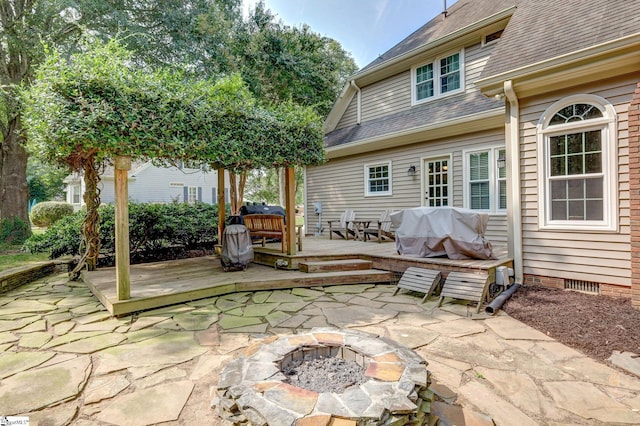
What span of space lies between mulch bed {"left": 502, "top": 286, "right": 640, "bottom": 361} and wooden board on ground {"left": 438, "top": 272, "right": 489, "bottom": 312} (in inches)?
13.4

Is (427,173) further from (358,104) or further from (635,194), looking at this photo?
(635,194)

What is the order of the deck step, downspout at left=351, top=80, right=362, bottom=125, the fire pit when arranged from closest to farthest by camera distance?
the fire pit < the deck step < downspout at left=351, top=80, right=362, bottom=125

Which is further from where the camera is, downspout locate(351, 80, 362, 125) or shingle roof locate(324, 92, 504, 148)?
downspout locate(351, 80, 362, 125)

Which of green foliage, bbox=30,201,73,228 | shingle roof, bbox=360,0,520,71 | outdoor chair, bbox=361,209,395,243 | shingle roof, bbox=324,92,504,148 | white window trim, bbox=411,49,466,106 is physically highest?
shingle roof, bbox=360,0,520,71

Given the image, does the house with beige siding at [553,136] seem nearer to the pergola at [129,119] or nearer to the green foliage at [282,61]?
the pergola at [129,119]

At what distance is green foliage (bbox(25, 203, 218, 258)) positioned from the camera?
599 cm

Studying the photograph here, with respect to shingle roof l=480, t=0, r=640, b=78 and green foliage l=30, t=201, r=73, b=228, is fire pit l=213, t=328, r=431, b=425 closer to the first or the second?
shingle roof l=480, t=0, r=640, b=78

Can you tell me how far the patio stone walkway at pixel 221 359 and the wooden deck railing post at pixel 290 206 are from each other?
57.0 inches

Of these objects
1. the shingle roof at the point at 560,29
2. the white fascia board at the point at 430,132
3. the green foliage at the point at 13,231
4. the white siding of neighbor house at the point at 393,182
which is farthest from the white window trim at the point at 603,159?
the green foliage at the point at 13,231

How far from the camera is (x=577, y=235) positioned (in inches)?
172

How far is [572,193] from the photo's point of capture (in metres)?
4.41

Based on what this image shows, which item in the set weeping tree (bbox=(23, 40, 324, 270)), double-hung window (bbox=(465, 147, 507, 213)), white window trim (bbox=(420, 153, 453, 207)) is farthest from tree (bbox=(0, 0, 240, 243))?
double-hung window (bbox=(465, 147, 507, 213))

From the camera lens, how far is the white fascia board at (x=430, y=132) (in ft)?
20.8

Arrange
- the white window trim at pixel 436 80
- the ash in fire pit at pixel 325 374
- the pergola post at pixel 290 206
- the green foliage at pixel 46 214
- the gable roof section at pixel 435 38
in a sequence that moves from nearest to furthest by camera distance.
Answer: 1. the ash in fire pit at pixel 325 374
2. the pergola post at pixel 290 206
3. the gable roof section at pixel 435 38
4. the white window trim at pixel 436 80
5. the green foliage at pixel 46 214
